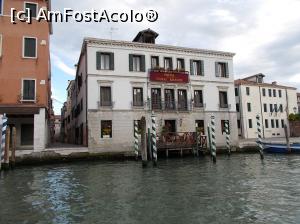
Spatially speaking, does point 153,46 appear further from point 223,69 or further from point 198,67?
point 223,69

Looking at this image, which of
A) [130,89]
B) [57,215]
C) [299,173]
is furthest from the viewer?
[130,89]

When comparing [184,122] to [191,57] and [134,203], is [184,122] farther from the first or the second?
[134,203]

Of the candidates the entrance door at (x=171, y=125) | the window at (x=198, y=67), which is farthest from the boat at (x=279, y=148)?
the window at (x=198, y=67)

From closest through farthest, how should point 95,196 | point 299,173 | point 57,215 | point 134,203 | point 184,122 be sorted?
1. point 57,215
2. point 134,203
3. point 95,196
4. point 299,173
5. point 184,122

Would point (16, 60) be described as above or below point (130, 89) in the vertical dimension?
above

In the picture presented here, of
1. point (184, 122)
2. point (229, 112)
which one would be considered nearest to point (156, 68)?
point (184, 122)

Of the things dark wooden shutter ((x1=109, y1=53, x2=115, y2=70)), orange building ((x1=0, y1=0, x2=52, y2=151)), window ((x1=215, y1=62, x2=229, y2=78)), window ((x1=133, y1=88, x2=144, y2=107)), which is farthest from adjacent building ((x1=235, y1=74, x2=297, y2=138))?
orange building ((x1=0, y1=0, x2=52, y2=151))

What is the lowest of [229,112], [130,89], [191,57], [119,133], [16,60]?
[119,133]

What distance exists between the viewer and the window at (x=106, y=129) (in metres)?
23.9

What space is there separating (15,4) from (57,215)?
18686 mm

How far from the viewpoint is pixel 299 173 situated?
Result: 13375 mm

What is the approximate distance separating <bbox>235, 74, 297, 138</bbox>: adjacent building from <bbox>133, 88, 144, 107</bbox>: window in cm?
2085

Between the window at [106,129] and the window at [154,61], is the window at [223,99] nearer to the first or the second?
the window at [154,61]

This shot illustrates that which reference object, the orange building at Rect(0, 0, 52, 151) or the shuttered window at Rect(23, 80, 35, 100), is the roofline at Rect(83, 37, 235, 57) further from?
the shuttered window at Rect(23, 80, 35, 100)
